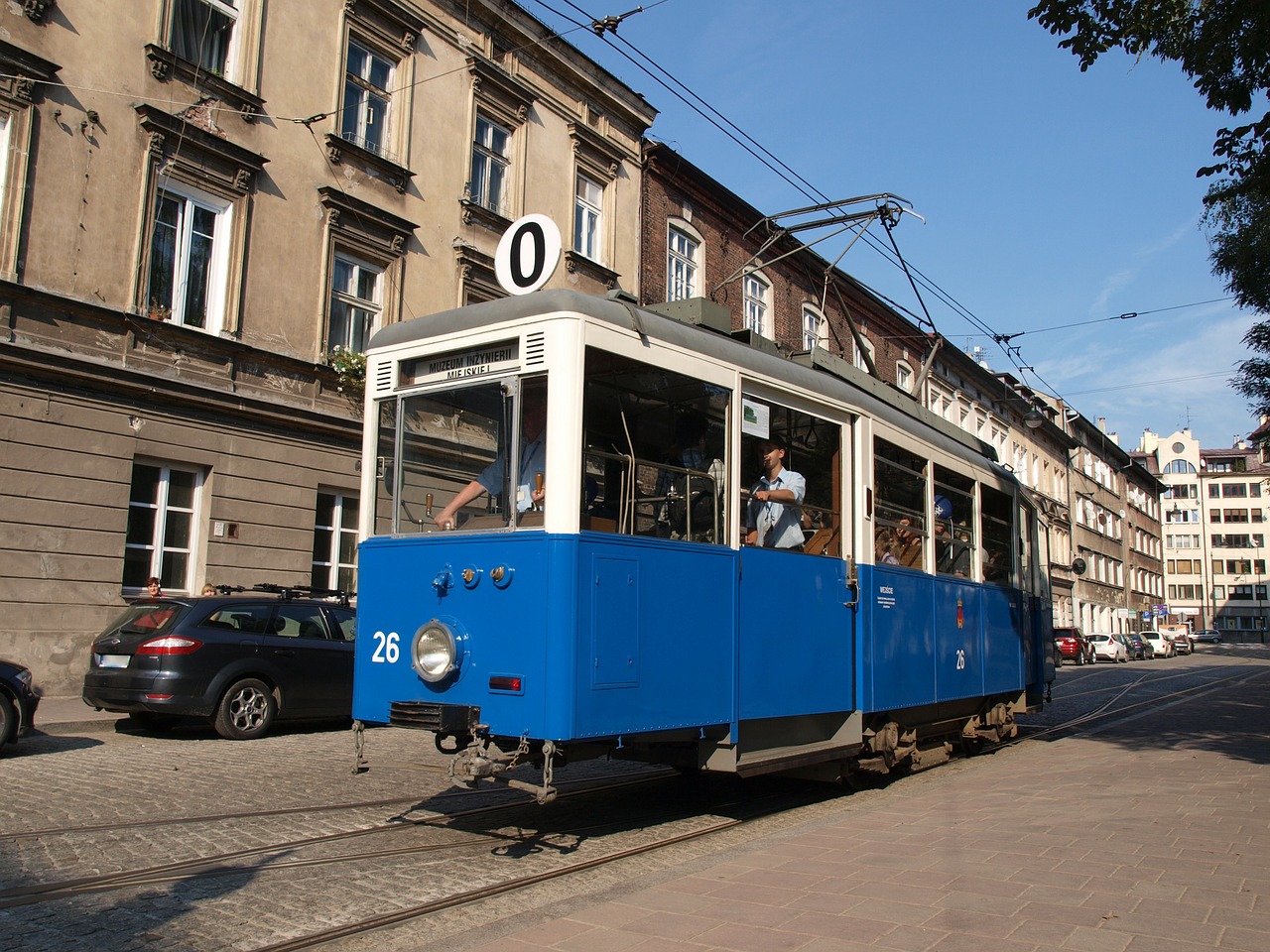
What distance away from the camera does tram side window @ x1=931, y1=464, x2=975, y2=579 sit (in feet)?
32.6

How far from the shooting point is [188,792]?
7.99 m

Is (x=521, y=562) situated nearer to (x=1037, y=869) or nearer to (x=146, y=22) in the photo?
(x=1037, y=869)

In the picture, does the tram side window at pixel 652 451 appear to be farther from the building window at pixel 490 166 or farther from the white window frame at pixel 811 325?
the white window frame at pixel 811 325

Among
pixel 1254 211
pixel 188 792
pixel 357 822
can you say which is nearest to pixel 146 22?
pixel 188 792

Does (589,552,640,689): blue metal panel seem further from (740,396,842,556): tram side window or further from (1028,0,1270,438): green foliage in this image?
(1028,0,1270,438): green foliage

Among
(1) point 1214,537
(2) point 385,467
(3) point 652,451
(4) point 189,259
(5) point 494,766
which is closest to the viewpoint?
(5) point 494,766

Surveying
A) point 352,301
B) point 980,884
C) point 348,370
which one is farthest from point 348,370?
point 980,884

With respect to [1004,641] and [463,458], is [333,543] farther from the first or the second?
[463,458]

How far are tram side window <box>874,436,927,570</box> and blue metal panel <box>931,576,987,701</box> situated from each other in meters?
0.53

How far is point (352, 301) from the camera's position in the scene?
18.6 meters

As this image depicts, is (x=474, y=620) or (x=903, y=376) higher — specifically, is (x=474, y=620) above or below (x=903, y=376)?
below

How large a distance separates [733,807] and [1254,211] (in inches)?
582

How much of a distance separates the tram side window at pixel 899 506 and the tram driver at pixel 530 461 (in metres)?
3.51

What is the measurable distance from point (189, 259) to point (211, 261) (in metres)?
0.44
